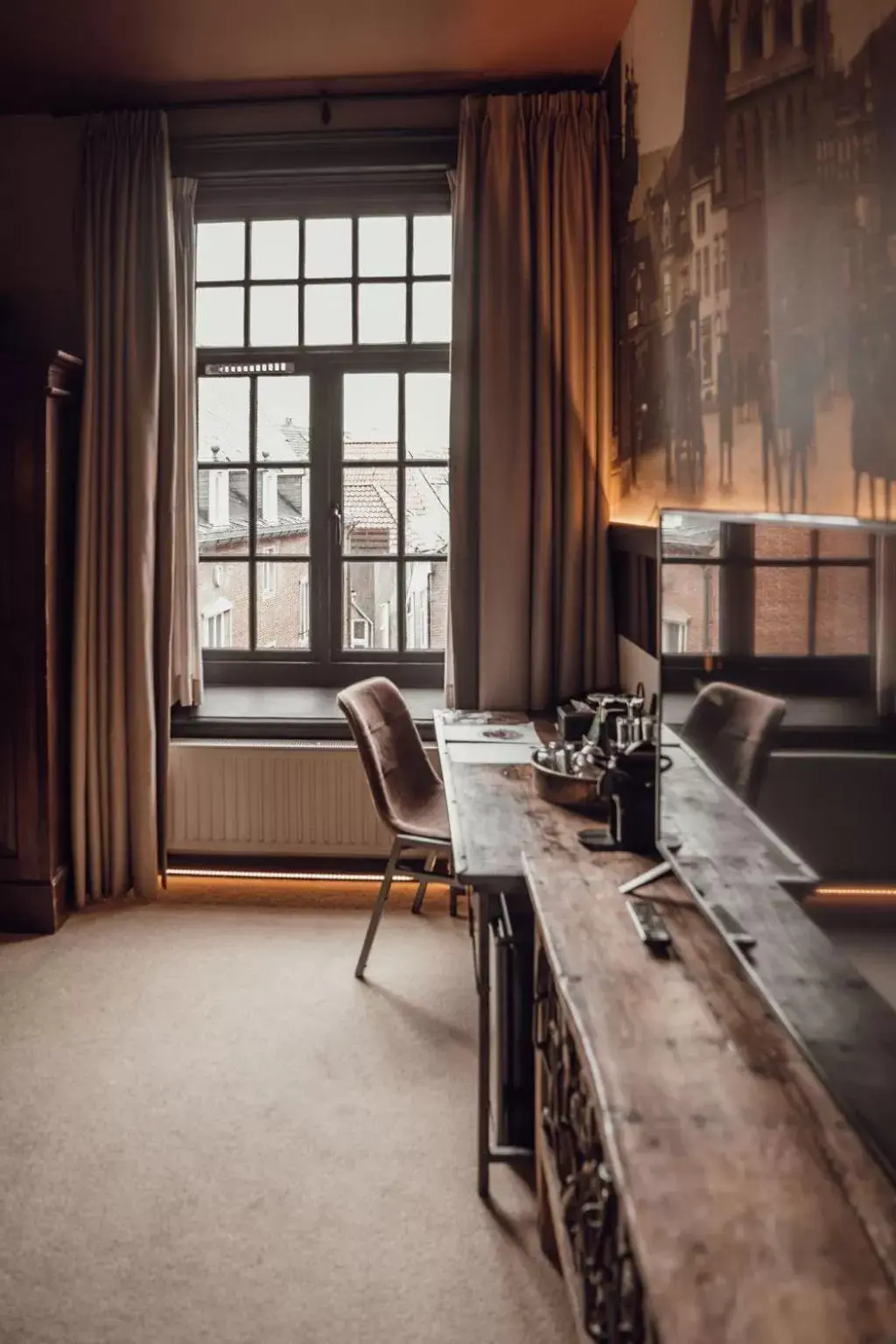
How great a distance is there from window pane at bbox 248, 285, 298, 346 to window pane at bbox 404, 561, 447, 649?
98cm

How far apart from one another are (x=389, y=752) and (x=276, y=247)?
2056 mm

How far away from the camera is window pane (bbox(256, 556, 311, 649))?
437 centimetres

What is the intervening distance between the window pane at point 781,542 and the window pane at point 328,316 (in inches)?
119

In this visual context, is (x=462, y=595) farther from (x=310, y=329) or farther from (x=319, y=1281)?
(x=319, y=1281)

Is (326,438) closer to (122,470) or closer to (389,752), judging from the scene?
(122,470)

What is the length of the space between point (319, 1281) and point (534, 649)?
228 cm

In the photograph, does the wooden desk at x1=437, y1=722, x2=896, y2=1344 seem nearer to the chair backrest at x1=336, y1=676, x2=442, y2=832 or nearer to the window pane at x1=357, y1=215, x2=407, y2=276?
the chair backrest at x1=336, y1=676, x2=442, y2=832

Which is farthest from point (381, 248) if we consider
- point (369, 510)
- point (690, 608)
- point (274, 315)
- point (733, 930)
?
point (733, 930)

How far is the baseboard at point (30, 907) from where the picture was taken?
12.4ft

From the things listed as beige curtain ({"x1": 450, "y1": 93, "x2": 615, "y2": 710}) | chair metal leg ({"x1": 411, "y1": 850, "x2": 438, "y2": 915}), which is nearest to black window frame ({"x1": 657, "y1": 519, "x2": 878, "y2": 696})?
beige curtain ({"x1": 450, "y1": 93, "x2": 615, "y2": 710})

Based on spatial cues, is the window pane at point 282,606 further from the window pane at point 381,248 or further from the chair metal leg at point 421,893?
the window pane at point 381,248

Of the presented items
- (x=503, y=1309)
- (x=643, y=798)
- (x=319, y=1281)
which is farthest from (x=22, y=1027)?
(x=643, y=798)

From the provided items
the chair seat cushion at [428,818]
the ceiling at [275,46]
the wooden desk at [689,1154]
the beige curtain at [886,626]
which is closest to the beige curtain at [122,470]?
the ceiling at [275,46]

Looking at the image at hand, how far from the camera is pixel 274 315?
4.31 m
